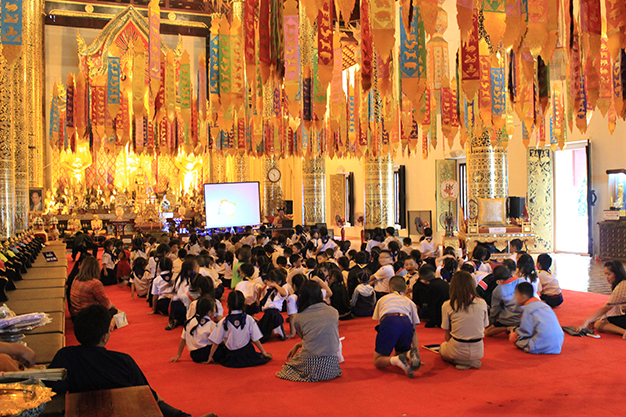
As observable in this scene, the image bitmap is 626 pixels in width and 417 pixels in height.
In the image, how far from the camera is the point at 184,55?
10.6m

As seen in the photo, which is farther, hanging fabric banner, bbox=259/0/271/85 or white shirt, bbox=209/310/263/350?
hanging fabric banner, bbox=259/0/271/85

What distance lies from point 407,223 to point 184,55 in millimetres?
12055

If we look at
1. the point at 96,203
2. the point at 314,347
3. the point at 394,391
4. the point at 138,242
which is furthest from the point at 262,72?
the point at 96,203

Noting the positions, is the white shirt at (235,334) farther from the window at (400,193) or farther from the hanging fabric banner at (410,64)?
the window at (400,193)

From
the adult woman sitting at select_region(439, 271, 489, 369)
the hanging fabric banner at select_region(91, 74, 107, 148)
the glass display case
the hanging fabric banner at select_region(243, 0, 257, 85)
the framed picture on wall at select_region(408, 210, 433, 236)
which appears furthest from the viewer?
the framed picture on wall at select_region(408, 210, 433, 236)

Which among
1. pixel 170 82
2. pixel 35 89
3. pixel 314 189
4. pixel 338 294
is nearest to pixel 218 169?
pixel 314 189

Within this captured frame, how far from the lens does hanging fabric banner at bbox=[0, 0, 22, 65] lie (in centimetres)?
473

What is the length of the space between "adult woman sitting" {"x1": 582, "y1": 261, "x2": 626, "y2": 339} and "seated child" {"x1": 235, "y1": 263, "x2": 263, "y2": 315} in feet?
13.4

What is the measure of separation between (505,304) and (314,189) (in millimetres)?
13785

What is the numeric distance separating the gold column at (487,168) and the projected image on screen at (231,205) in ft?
25.9

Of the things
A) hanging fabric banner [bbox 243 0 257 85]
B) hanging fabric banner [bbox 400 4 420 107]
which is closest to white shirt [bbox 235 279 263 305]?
hanging fabric banner [bbox 243 0 257 85]

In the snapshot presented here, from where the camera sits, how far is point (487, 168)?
500 inches

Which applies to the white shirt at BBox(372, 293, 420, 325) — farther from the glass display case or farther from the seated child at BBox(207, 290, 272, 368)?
the glass display case

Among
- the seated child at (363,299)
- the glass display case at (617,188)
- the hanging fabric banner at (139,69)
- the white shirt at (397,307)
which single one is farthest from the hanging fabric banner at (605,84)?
the hanging fabric banner at (139,69)
